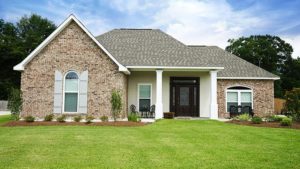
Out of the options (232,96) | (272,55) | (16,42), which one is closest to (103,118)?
(232,96)

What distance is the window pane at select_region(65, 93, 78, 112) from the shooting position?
729 inches

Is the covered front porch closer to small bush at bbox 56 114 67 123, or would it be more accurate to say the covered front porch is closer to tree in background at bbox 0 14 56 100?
small bush at bbox 56 114 67 123

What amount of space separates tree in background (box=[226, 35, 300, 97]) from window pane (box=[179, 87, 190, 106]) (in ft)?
125

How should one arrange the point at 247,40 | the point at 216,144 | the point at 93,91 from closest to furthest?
the point at 216,144
the point at 93,91
the point at 247,40

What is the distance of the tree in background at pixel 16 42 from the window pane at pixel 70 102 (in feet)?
104

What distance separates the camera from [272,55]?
196 ft

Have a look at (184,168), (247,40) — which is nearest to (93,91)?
(184,168)

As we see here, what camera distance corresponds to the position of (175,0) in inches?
826

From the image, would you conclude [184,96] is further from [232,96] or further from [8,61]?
[8,61]

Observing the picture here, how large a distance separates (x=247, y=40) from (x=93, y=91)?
48295 mm

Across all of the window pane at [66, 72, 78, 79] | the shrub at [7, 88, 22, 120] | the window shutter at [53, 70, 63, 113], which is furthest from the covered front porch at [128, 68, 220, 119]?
the shrub at [7, 88, 22, 120]

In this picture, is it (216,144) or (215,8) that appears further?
(215,8)

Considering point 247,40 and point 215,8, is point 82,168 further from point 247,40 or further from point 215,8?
point 247,40

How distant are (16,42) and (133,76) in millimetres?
38601
